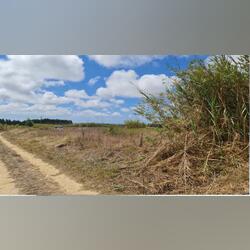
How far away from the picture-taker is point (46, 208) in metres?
5.29

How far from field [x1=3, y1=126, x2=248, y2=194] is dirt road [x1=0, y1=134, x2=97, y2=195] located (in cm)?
7

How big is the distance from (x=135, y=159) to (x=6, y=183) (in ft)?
4.62

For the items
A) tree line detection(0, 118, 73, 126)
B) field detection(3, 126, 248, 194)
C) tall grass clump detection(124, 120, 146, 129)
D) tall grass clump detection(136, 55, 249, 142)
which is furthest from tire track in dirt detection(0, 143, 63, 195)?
tall grass clump detection(136, 55, 249, 142)

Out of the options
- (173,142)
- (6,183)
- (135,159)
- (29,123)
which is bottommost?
(6,183)

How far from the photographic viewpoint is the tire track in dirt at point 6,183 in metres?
Answer: 5.46

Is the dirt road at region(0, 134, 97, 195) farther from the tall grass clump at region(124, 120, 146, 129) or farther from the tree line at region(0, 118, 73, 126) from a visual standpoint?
the tall grass clump at region(124, 120, 146, 129)

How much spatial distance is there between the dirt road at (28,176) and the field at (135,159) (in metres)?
0.07

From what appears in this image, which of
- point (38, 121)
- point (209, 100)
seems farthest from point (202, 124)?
point (38, 121)

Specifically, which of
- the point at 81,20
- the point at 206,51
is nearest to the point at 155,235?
the point at 206,51

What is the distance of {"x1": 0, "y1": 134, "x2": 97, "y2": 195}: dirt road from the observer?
5460 mm

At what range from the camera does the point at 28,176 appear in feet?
18.5

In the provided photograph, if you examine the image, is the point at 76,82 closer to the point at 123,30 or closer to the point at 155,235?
the point at 123,30

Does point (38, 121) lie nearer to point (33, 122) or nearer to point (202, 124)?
point (33, 122)

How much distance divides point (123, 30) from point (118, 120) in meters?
1.01
